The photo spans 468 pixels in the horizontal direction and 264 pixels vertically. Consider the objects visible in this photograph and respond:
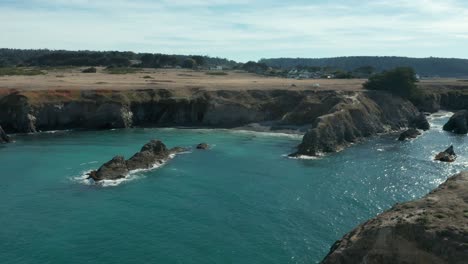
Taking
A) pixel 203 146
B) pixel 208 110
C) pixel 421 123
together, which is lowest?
pixel 203 146

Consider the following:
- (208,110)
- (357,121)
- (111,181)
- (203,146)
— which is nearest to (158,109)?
(208,110)

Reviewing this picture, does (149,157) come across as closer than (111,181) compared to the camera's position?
No

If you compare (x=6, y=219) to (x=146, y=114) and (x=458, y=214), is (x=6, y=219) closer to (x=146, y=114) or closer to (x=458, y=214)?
(x=458, y=214)

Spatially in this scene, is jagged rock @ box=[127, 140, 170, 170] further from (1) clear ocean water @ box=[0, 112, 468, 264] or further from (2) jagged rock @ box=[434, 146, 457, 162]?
(2) jagged rock @ box=[434, 146, 457, 162]

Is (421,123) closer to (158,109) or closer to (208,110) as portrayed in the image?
(208,110)

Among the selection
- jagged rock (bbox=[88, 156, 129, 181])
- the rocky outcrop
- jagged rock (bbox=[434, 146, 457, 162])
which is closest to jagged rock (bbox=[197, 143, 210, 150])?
the rocky outcrop

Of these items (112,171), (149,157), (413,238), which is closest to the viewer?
(413,238)

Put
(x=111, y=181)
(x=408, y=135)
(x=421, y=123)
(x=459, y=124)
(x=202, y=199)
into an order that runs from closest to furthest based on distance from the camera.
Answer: (x=202, y=199), (x=111, y=181), (x=408, y=135), (x=459, y=124), (x=421, y=123)

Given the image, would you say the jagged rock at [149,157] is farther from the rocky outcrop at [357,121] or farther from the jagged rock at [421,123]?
the jagged rock at [421,123]
